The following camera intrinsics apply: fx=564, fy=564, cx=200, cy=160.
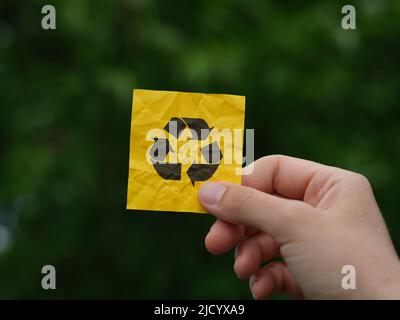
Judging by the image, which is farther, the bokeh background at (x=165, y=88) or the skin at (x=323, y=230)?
the bokeh background at (x=165, y=88)

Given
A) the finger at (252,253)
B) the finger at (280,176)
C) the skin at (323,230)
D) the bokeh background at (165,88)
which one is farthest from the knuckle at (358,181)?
the bokeh background at (165,88)

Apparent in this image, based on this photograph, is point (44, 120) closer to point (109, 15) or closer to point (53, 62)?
point (53, 62)

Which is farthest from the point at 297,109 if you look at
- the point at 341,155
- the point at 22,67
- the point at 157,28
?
the point at 22,67

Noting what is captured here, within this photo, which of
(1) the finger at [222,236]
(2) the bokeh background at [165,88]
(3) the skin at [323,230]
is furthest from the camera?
(2) the bokeh background at [165,88]

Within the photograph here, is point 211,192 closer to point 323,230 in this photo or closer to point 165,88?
point 323,230

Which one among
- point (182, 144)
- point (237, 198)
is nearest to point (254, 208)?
point (237, 198)

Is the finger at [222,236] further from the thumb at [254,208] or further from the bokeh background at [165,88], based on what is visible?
the bokeh background at [165,88]
